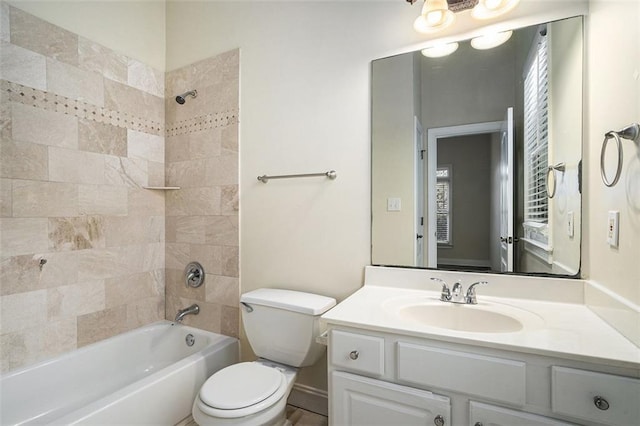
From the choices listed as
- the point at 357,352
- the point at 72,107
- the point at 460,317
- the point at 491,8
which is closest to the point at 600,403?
the point at 460,317

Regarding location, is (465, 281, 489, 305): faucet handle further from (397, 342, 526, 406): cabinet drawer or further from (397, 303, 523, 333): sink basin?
(397, 342, 526, 406): cabinet drawer

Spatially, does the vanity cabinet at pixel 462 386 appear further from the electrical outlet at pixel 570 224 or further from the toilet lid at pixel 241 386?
the electrical outlet at pixel 570 224

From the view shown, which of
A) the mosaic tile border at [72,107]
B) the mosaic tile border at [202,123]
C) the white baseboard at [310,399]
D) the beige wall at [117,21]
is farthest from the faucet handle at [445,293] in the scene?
the beige wall at [117,21]

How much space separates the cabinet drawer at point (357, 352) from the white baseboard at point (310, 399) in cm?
79

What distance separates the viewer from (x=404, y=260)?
1.52m

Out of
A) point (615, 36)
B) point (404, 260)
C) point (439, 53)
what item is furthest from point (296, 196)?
point (615, 36)

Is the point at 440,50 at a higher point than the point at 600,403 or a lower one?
higher

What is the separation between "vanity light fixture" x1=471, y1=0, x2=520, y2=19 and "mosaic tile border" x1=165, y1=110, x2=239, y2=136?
1.43 meters

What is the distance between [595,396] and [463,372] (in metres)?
0.31

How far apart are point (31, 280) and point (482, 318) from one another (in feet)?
7.32

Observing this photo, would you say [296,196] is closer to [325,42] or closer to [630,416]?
[325,42]

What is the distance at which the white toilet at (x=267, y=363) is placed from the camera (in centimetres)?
118

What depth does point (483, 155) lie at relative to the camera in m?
1.40

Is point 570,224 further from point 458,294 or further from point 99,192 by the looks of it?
point 99,192
